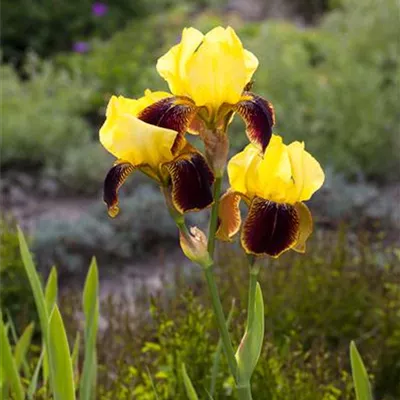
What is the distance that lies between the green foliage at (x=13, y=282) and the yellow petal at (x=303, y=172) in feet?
7.04

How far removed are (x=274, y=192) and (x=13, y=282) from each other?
2218 mm

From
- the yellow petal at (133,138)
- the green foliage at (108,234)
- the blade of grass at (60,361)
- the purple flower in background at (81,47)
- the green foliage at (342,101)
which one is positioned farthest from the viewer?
the purple flower in background at (81,47)

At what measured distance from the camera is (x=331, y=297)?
329 centimetres

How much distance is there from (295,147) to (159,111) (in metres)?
0.24

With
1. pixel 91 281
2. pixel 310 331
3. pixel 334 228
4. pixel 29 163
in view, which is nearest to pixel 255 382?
pixel 91 281

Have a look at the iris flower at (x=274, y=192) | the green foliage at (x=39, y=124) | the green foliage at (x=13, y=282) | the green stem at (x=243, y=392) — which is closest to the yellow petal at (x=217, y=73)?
the iris flower at (x=274, y=192)

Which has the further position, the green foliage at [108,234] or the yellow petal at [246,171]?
the green foliage at [108,234]

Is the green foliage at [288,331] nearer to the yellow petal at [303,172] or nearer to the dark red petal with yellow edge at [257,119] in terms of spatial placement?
the yellow petal at [303,172]

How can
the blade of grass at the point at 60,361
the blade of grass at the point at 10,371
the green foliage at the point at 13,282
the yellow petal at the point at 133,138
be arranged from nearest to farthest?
the yellow petal at the point at 133,138 < the blade of grass at the point at 60,361 < the blade of grass at the point at 10,371 < the green foliage at the point at 13,282

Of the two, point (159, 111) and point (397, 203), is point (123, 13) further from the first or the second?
point (159, 111)

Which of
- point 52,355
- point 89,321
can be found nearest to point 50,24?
point 89,321

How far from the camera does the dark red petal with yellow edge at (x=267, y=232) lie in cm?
160

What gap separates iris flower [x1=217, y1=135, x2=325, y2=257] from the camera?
160 cm

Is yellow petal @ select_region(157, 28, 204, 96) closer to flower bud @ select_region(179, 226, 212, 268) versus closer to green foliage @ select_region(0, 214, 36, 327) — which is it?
flower bud @ select_region(179, 226, 212, 268)
